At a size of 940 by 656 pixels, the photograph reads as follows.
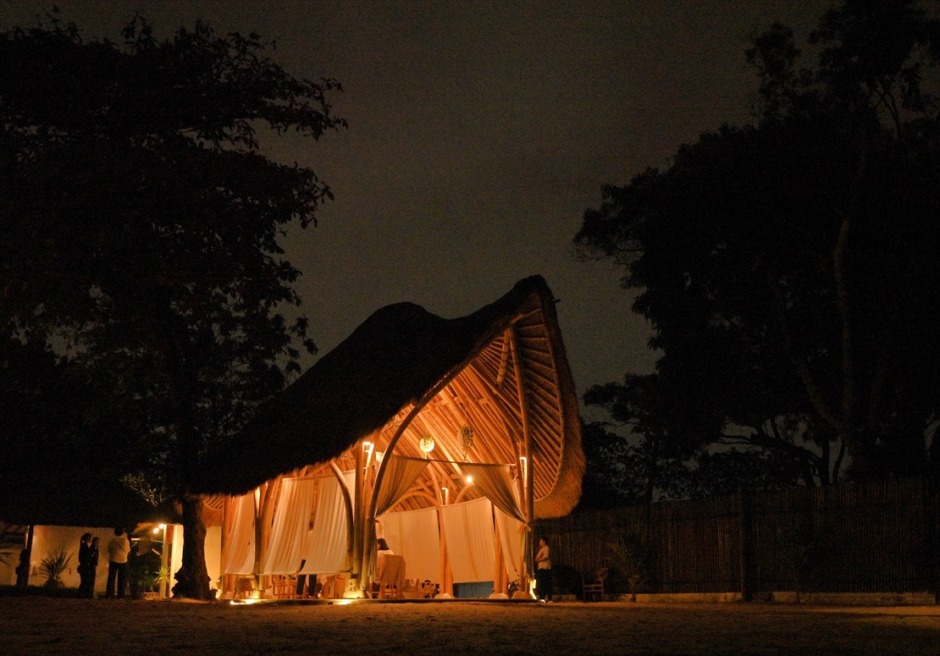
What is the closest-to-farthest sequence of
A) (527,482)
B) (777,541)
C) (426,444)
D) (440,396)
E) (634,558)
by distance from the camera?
(777,541) → (527,482) → (634,558) → (440,396) → (426,444)

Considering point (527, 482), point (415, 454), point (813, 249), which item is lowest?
point (527, 482)

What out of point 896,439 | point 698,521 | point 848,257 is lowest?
point 698,521

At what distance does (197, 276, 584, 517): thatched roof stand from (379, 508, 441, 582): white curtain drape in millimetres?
1412

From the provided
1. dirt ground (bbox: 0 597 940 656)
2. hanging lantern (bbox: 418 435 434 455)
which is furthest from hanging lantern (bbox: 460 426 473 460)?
dirt ground (bbox: 0 597 940 656)

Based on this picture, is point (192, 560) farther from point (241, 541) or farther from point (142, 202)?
point (142, 202)

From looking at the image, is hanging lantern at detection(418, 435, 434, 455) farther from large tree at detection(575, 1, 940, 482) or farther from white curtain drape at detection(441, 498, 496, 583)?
large tree at detection(575, 1, 940, 482)

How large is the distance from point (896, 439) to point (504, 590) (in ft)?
30.7

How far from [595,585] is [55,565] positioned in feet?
50.1

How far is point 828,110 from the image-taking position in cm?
1891

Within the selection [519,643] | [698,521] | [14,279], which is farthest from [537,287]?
[519,643]

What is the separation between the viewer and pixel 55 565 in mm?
25766

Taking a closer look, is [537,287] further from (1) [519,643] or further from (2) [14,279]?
(1) [519,643]

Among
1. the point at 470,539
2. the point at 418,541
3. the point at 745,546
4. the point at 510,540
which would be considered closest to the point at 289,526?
the point at 470,539

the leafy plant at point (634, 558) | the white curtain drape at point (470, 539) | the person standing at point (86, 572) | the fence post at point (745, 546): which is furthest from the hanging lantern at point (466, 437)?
the person standing at point (86, 572)
